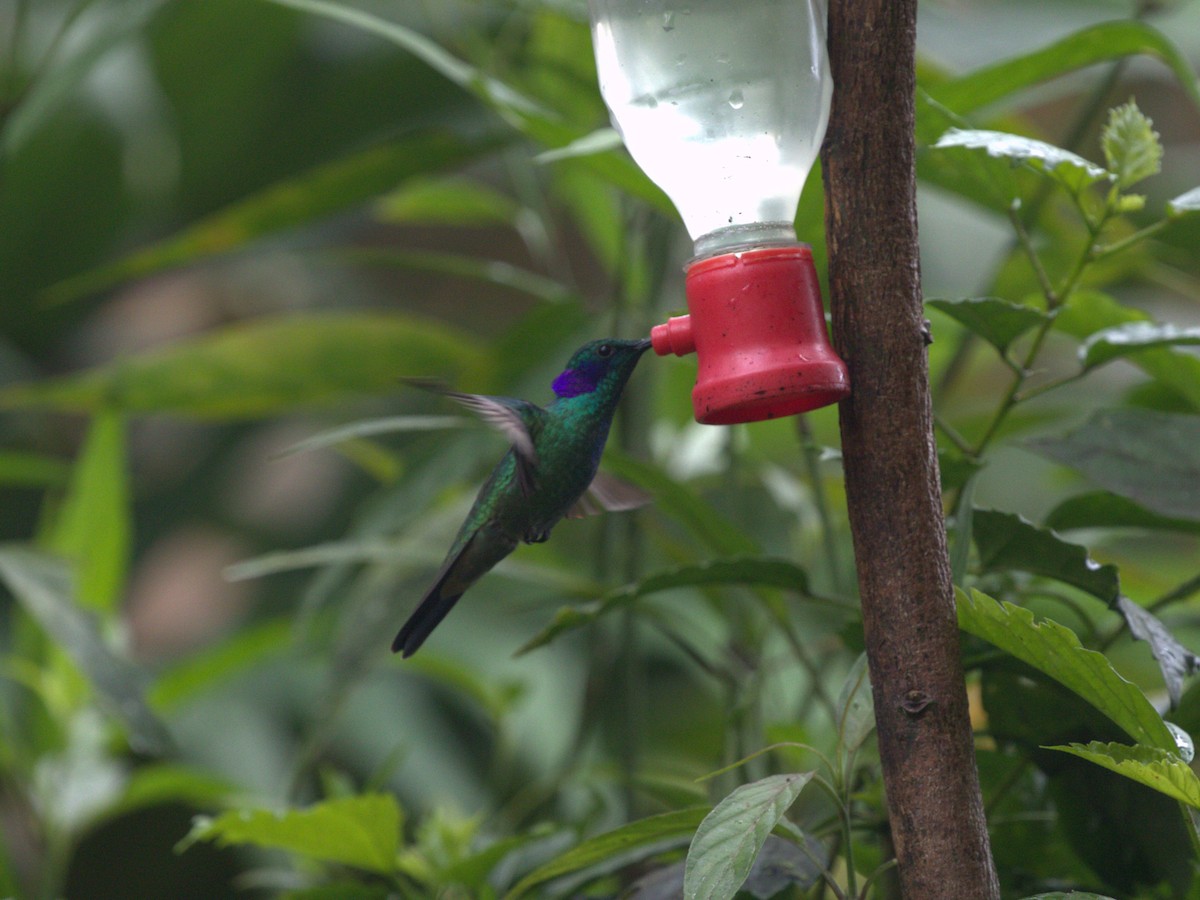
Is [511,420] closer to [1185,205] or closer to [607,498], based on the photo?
[607,498]

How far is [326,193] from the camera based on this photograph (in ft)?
2.89

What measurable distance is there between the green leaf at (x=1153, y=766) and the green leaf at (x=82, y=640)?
503 millimetres

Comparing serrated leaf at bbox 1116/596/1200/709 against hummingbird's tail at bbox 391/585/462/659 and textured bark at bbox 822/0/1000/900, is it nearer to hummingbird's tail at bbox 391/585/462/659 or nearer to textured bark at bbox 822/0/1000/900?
textured bark at bbox 822/0/1000/900

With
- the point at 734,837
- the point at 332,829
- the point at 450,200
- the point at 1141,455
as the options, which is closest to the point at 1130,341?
the point at 1141,455

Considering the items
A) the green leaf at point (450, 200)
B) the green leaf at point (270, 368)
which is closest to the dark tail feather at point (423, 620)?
the green leaf at point (270, 368)

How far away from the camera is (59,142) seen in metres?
2.29

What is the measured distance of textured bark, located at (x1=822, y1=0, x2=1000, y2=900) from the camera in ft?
1.24

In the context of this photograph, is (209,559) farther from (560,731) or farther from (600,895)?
(600,895)

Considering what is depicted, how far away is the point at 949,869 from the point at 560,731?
4.60 feet

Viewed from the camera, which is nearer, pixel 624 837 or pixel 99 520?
pixel 624 837

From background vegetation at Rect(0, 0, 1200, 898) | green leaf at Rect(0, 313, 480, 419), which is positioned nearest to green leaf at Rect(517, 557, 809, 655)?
background vegetation at Rect(0, 0, 1200, 898)

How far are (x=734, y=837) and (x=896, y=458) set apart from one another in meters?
0.14

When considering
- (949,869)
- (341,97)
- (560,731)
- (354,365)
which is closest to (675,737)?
(560,731)

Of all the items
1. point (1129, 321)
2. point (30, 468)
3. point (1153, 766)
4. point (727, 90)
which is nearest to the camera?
point (1153, 766)
